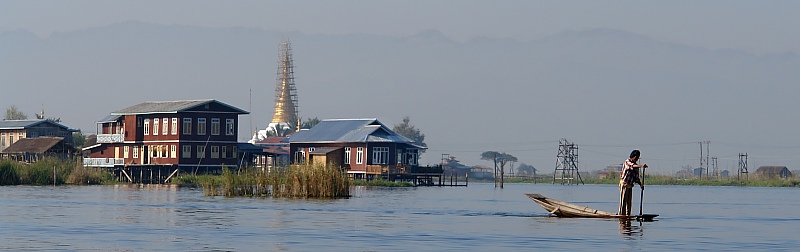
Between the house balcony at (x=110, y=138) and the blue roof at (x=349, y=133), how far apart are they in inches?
528

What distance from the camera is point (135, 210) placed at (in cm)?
4241

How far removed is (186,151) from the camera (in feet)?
319

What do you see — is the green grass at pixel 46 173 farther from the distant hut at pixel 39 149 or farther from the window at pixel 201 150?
the distant hut at pixel 39 149

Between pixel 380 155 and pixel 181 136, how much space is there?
596 inches

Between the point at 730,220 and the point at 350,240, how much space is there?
56.0 feet

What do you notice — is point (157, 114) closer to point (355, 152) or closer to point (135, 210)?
point (355, 152)

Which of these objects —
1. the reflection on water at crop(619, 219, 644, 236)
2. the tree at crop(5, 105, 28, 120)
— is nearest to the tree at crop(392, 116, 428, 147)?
the tree at crop(5, 105, 28, 120)

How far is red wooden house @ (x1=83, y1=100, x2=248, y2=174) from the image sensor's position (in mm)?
97250

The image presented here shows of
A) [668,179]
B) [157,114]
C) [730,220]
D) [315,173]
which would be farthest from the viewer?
[668,179]

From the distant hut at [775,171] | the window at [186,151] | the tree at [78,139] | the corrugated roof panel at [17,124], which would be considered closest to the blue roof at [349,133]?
the window at [186,151]

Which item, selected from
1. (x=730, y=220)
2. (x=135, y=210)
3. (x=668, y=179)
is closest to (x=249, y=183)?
(x=135, y=210)

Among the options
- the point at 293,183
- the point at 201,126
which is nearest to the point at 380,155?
the point at 201,126

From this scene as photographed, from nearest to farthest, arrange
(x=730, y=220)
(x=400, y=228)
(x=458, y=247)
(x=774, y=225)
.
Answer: (x=458, y=247) → (x=400, y=228) → (x=774, y=225) → (x=730, y=220)

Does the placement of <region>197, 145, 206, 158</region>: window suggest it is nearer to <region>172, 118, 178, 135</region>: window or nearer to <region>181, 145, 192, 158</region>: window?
<region>181, 145, 192, 158</region>: window
